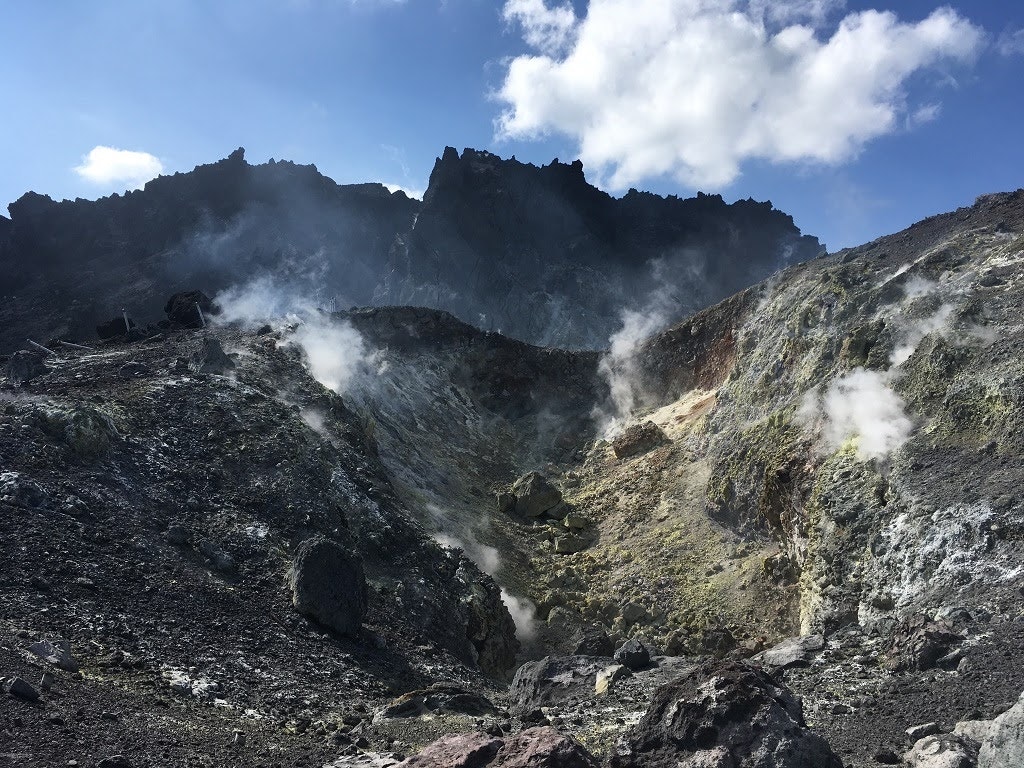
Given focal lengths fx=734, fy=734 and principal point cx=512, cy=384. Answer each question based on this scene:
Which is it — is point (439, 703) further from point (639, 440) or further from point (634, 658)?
point (639, 440)

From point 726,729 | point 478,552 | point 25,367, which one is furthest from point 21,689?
point 478,552

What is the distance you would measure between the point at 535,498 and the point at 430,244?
76674 mm

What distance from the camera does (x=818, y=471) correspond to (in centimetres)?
2389

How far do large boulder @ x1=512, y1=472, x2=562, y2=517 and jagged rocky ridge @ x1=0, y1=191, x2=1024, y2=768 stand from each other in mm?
423

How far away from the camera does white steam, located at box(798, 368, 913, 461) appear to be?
73.7 feet

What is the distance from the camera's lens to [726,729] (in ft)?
27.7

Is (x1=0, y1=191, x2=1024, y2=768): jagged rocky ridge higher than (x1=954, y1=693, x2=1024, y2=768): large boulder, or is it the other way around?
(x1=0, y1=191, x2=1024, y2=768): jagged rocky ridge

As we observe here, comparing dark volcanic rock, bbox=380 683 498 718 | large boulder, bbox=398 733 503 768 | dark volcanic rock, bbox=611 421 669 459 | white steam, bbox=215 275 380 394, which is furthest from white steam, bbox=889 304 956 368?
white steam, bbox=215 275 380 394

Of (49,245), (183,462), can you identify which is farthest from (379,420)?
(49,245)

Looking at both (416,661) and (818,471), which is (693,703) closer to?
(416,661)

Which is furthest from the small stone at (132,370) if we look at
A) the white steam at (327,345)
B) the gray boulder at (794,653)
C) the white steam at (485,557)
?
the gray boulder at (794,653)

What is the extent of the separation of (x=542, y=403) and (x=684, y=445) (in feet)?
42.5

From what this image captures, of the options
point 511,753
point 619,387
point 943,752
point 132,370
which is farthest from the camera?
point 619,387

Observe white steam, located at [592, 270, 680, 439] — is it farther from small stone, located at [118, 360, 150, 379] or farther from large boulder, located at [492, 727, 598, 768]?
large boulder, located at [492, 727, 598, 768]
